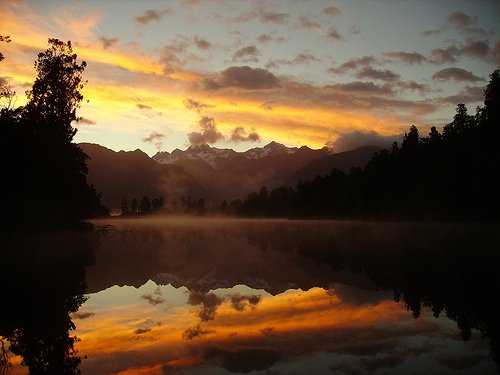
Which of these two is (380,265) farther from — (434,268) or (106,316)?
(106,316)

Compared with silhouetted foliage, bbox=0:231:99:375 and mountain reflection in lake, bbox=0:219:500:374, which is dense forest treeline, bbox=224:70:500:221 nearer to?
mountain reflection in lake, bbox=0:219:500:374

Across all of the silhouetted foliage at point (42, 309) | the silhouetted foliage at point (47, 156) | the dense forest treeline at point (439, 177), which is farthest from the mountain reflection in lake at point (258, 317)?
the dense forest treeline at point (439, 177)

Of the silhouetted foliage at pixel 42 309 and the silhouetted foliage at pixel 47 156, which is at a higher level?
the silhouetted foliage at pixel 47 156

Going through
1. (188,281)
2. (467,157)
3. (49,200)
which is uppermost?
(467,157)

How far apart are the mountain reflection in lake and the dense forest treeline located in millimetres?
56309

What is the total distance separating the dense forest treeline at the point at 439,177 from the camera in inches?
3051

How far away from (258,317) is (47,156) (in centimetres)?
4238

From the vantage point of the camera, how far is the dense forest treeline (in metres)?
77.5

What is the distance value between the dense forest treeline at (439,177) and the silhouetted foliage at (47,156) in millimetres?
68134

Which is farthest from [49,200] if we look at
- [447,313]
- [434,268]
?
[447,313]

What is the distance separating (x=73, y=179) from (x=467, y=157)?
71982 millimetres

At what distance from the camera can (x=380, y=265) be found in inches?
1088

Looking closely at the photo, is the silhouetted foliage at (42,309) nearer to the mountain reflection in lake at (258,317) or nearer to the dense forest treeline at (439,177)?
the mountain reflection in lake at (258,317)

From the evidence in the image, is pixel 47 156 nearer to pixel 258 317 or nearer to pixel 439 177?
pixel 258 317
